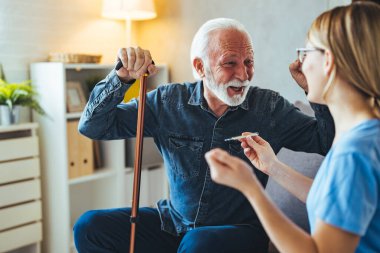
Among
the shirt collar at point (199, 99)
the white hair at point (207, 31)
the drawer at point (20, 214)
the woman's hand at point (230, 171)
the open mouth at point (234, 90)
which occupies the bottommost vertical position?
the drawer at point (20, 214)

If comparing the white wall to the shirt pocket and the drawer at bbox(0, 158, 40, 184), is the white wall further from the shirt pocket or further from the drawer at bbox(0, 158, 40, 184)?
the shirt pocket

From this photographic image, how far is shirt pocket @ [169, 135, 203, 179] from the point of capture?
1.82 meters

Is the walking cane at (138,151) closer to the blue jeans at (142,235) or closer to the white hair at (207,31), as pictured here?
the blue jeans at (142,235)

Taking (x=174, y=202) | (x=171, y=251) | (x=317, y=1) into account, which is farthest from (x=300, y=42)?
(x=171, y=251)

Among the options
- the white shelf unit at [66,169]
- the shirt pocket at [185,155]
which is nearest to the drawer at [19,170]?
the white shelf unit at [66,169]

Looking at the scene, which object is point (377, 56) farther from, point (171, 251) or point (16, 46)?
point (16, 46)

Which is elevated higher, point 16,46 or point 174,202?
point 16,46

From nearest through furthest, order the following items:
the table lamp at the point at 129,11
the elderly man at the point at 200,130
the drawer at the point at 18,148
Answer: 1. the elderly man at the point at 200,130
2. the drawer at the point at 18,148
3. the table lamp at the point at 129,11

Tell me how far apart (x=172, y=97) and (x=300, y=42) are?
1031mm

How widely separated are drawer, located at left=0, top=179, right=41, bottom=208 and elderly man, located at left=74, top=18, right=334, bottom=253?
0.82 m

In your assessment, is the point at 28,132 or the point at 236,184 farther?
the point at 28,132

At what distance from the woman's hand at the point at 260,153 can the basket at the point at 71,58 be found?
4.63 feet

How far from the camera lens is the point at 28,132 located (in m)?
2.60

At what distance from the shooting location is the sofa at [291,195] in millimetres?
1895
